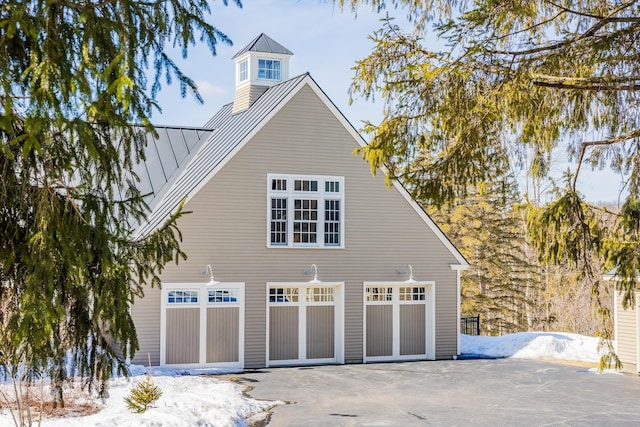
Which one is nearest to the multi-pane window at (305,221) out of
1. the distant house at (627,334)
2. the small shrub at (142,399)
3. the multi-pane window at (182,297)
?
the multi-pane window at (182,297)

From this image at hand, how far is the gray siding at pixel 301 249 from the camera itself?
64.2 ft

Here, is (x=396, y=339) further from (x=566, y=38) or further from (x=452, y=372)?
(x=566, y=38)

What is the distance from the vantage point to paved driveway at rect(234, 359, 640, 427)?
13.1 meters

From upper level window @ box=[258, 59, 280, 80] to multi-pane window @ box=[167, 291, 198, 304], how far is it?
831cm

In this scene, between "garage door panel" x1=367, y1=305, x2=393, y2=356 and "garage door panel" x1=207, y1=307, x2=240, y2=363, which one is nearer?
"garage door panel" x1=207, y1=307, x2=240, y2=363

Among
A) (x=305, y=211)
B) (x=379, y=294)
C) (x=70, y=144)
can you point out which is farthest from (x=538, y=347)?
(x=70, y=144)

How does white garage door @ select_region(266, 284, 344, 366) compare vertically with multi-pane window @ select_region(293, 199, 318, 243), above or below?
below

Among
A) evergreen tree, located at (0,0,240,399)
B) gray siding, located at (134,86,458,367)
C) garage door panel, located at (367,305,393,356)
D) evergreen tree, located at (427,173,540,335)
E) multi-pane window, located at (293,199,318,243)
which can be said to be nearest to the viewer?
evergreen tree, located at (0,0,240,399)

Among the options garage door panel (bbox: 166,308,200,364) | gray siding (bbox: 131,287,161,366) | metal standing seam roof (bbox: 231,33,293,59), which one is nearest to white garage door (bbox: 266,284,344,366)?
garage door panel (bbox: 166,308,200,364)

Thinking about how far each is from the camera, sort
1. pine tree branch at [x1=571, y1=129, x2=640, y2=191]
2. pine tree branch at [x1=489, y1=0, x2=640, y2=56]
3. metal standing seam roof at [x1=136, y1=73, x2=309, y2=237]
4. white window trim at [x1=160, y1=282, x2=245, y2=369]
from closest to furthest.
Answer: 1. pine tree branch at [x1=489, y1=0, x2=640, y2=56]
2. pine tree branch at [x1=571, y1=129, x2=640, y2=191]
3. white window trim at [x1=160, y1=282, x2=245, y2=369]
4. metal standing seam roof at [x1=136, y1=73, x2=309, y2=237]

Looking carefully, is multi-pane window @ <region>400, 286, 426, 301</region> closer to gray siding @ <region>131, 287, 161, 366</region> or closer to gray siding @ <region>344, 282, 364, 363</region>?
gray siding @ <region>344, 282, 364, 363</region>

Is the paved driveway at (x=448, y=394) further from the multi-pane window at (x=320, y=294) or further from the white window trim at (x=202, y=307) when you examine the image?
the multi-pane window at (x=320, y=294)

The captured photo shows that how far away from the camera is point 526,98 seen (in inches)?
364

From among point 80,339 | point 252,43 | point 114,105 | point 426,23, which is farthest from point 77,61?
point 252,43
